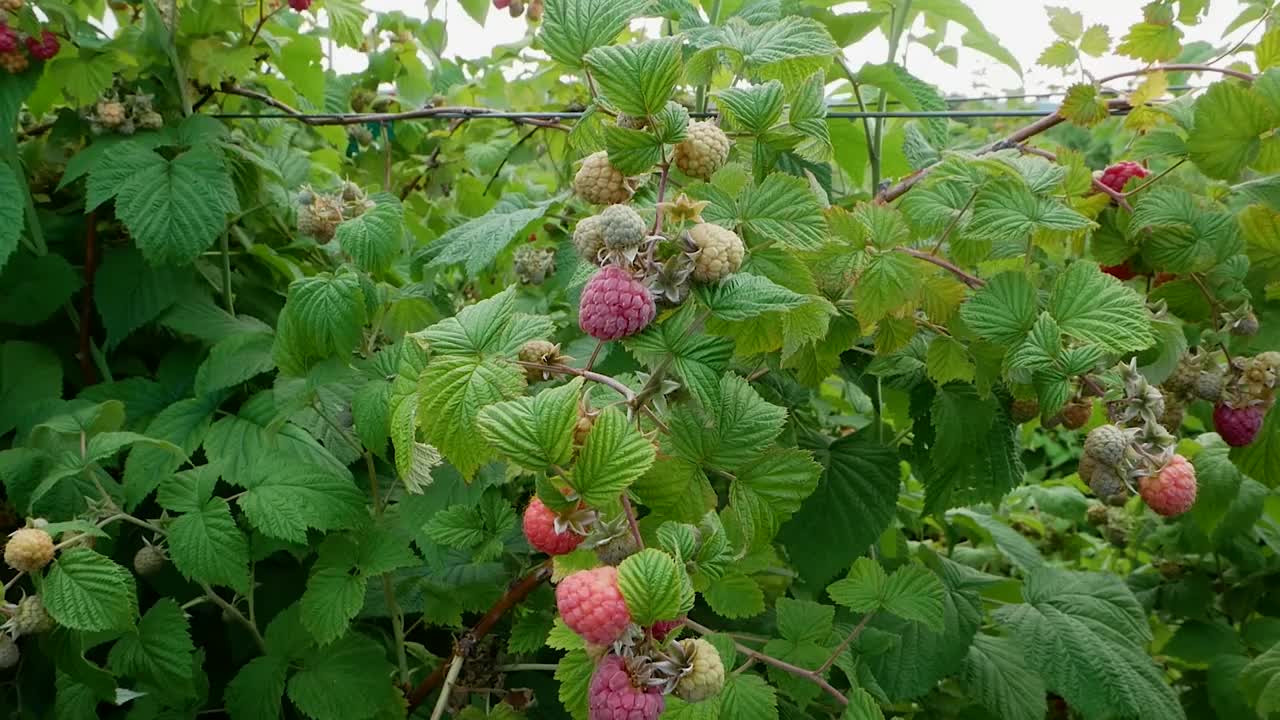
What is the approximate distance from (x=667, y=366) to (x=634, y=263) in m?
0.09

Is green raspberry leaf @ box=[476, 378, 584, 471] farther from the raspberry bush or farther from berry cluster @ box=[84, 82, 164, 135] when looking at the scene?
berry cluster @ box=[84, 82, 164, 135]

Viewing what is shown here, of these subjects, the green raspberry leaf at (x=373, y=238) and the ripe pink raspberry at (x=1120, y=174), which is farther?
the ripe pink raspberry at (x=1120, y=174)

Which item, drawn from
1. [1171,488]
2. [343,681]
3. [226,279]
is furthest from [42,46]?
[1171,488]

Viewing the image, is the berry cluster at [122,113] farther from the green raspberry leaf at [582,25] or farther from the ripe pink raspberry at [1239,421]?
the ripe pink raspberry at [1239,421]

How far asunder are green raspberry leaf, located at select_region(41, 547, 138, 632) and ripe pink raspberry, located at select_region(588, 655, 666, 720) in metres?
0.67

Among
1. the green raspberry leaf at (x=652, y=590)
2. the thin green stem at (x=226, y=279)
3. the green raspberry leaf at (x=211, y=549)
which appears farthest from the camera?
the thin green stem at (x=226, y=279)

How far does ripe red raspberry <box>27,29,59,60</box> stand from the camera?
4.59 ft

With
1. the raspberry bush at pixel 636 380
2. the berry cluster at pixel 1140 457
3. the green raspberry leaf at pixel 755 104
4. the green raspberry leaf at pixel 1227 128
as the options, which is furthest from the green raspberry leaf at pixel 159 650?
the green raspberry leaf at pixel 1227 128

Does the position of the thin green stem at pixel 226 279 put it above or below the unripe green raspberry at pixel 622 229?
below

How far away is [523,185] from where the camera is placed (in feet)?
7.63

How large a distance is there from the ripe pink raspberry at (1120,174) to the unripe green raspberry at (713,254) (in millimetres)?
780

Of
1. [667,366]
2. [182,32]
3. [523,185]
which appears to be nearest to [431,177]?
[523,185]

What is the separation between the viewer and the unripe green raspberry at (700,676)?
0.60 metres

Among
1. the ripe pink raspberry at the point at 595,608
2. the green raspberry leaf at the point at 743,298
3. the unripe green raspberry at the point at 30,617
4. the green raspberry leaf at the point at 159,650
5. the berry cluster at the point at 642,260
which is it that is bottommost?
the green raspberry leaf at the point at 159,650
